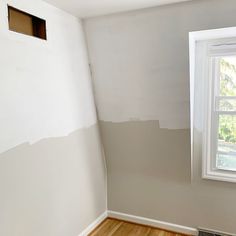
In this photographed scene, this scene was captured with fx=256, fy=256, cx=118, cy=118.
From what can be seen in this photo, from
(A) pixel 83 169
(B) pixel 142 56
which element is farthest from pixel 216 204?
(B) pixel 142 56

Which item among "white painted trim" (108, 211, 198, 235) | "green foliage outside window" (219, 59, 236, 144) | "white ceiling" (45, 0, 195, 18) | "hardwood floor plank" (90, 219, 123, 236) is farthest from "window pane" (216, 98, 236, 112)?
"hardwood floor plank" (90, 219, 123, 236)

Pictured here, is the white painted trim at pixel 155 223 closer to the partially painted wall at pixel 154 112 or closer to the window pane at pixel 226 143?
the partially painted wall at pixel 154 112

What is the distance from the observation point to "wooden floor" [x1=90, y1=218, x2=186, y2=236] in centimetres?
275

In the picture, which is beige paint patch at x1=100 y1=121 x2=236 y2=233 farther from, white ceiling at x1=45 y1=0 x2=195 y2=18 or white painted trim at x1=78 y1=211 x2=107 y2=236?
white ceiling at x1=45 y1=0 x2=195 y2=18

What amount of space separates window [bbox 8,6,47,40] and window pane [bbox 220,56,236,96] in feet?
5.53

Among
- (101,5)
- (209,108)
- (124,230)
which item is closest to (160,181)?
(124,230)

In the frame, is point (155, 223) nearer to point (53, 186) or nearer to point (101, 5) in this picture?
point (53, 186)

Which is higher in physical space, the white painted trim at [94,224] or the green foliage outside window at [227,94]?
the green foliage outside window at [227,94]

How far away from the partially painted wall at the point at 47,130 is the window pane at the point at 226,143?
133 centimetres

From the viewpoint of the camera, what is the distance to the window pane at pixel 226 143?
8.43 ft

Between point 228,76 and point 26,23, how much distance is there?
6.22 ft

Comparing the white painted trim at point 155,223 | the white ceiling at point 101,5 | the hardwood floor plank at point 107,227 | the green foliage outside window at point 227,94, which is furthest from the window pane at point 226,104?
the hardwood floor plank at point 107,227

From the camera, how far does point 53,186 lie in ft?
7.36

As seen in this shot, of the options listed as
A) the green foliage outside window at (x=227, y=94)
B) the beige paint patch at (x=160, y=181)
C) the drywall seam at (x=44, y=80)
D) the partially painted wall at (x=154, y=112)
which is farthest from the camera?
the beige paint patch at (x=160, y=181)
